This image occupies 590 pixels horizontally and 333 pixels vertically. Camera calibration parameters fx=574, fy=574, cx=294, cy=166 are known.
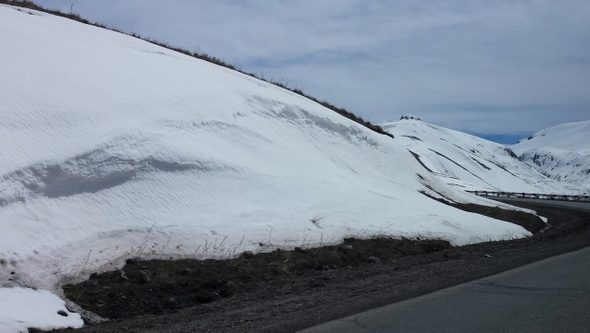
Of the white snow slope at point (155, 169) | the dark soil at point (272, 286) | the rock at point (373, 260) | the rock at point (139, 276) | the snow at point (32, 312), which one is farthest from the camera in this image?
the rock at point (373, 260)

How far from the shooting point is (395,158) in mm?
24969

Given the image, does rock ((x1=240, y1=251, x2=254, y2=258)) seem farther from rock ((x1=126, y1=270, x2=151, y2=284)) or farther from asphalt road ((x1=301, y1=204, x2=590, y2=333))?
asphalt road ((x1=301, y1=204, x2=590, y2=333))

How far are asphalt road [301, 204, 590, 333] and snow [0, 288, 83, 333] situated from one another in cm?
309

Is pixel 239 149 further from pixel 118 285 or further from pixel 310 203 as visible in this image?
pixel 118 285

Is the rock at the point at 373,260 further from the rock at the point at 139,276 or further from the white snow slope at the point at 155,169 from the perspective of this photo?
the rock at the point at 139,276

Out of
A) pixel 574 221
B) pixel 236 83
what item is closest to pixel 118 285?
pixel 236 83

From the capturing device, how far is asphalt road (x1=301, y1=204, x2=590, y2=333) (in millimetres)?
7043

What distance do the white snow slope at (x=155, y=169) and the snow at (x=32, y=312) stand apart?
0.36m

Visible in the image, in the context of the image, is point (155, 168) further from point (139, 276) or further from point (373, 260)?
point (373, 260)

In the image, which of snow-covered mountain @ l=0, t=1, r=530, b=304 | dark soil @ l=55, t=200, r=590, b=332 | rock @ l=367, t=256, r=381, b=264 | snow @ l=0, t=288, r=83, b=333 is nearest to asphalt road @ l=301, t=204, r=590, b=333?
dark soil @ l=55, t=200, r=590, b=332

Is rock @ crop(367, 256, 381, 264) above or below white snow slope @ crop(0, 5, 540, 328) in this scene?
below

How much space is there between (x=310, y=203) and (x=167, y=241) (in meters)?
5.31

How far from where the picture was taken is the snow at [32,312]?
22.1 ft

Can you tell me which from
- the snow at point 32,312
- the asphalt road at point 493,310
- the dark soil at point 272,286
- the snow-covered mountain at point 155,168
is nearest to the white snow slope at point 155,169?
the snow-covered mountain at point 155,168
